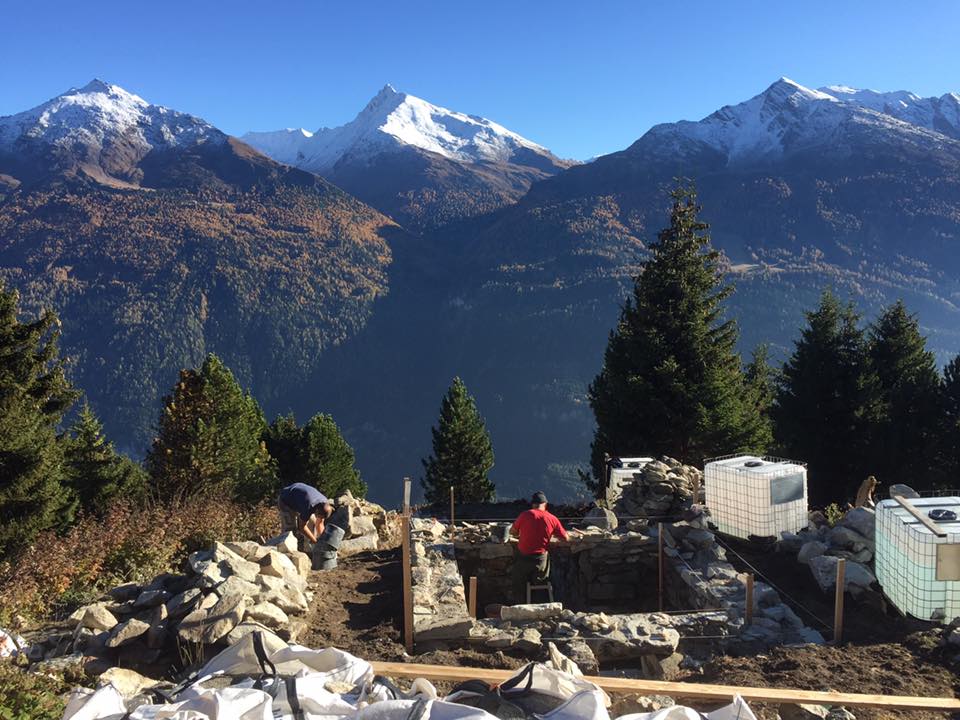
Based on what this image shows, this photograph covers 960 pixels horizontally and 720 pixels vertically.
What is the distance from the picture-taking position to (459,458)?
3081cm

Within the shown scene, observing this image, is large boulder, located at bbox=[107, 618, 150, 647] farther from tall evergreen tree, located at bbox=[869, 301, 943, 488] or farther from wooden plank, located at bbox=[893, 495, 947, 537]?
tall evergreen tree, located at bbox=[869, 301, 943, 488]

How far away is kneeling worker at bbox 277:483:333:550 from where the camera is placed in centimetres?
1012

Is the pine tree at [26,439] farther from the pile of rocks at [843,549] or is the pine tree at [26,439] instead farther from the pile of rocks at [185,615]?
the pile of rocks at [843,549]

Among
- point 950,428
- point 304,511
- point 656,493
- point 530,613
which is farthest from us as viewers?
point 950,428

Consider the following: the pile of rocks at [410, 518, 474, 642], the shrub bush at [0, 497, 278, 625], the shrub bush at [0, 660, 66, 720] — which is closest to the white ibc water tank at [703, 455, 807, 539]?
the pile of rocks at [410, 518, 474, 642]

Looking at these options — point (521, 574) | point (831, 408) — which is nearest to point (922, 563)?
point (521, 574)

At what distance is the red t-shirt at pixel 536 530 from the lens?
905cm

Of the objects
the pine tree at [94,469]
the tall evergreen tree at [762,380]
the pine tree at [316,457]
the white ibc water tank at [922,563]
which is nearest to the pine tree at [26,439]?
the pine tree at [94,469]

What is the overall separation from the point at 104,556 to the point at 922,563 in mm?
9925

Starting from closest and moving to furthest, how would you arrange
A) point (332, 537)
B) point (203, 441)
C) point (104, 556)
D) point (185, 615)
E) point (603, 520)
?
point (185, 615) < point (104, 556) < point (332, 537) < point (603, 520) < point (203, 441)

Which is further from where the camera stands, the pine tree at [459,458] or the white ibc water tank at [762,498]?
the pine tree at [459,458]

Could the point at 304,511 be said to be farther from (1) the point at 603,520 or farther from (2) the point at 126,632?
(1) the point at 603,520

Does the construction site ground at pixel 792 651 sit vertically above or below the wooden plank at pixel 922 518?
below

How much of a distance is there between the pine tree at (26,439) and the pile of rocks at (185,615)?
26.0 ft
